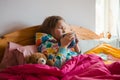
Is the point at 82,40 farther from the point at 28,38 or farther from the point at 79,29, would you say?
the point at 28,38

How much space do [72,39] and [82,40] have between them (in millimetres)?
384

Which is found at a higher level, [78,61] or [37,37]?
[37,37]

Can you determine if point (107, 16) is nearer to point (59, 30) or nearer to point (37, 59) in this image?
point (59, 30)

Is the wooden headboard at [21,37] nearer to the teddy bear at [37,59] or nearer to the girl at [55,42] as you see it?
the girl at [55,42]

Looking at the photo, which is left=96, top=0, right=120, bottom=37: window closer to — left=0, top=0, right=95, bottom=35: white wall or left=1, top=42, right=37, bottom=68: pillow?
left=0, top=0, right=95, bottom=35: white wall

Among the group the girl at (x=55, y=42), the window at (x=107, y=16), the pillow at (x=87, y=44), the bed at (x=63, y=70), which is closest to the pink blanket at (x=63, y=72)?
the bed at (x=63, y=70)

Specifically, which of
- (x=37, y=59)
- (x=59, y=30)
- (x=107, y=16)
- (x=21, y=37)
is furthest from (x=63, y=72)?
(x=107, y=16)

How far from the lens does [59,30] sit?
1.51 meters

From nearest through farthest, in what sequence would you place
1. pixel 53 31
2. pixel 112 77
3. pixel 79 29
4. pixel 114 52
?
1. pixel 112 77
2. pixel 53 31
3. pixel 114 52
4. pixel 79 29

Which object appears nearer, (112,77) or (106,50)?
(112,77)

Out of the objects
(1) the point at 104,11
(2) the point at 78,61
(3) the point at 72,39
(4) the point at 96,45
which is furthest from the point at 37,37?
(1) the point at 104,11

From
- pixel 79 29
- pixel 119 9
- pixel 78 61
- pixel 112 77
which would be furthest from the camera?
pixel 119 9

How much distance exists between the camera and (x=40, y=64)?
121 cm

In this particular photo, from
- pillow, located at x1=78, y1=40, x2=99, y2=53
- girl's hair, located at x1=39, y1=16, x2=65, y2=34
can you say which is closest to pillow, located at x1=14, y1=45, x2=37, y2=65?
girl's hair, located at x1=39, y1=16, x2=65, y2=34
